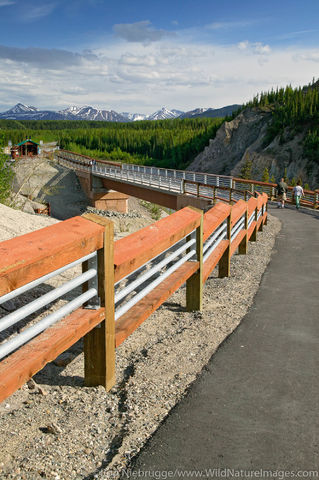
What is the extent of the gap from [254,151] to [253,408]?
78.4 m

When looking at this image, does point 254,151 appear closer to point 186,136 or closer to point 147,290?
point 186,136

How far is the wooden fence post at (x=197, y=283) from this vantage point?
5505 mm

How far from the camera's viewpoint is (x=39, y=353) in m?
2.80

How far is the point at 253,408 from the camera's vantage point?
11.0ft

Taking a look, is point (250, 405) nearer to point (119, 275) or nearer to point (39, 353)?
point (119, 275)

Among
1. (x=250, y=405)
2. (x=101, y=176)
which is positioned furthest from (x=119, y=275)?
(x=101, y=176)

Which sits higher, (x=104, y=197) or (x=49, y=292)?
(x=49, y=292)

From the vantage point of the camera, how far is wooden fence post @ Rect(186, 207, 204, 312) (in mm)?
5505

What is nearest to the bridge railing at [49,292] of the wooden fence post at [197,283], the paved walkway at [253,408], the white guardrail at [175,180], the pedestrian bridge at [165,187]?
the paved walkway at [253,408]

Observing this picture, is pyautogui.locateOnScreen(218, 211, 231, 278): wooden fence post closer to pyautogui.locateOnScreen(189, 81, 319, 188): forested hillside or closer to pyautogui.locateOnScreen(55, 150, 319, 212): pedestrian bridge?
pyautogui.locateOnScreen(55, 150, 319, 212): pedestrian bridge

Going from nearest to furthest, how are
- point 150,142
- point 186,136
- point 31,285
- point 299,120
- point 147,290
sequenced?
point 31,285 < point 147,290 < point 299,120 < point 186,136 < point 150,142

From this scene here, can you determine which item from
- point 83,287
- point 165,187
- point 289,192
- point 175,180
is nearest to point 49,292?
point 83,287

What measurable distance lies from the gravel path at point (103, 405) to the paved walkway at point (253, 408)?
0.17m

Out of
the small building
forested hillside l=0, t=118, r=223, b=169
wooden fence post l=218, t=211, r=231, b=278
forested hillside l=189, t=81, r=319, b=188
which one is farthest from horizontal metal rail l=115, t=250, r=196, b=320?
forested hillside l=0, t=118, r=223, b=169
